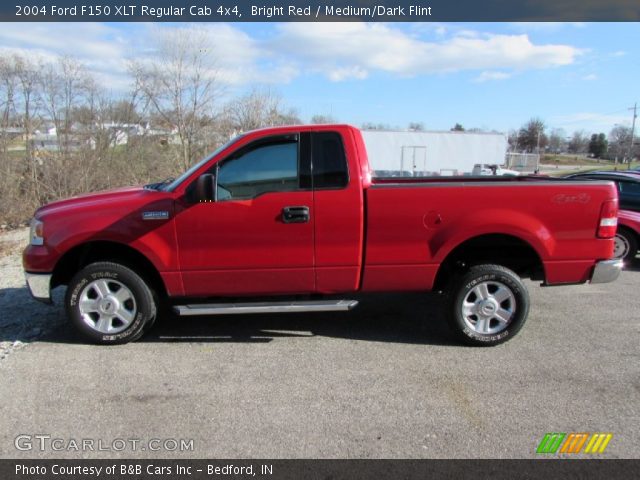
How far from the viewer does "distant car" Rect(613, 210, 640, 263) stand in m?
7.51

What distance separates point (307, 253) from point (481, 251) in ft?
5.86

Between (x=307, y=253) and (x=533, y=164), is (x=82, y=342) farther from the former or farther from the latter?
(x=533, y=164)

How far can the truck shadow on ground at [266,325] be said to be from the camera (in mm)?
4457

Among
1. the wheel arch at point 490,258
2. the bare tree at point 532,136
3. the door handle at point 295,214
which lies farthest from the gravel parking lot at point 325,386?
the bare tree at point 532,136

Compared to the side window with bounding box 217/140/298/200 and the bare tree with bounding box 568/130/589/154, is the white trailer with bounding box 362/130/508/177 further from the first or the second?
the bare tree with bounding box 568/130/589/154

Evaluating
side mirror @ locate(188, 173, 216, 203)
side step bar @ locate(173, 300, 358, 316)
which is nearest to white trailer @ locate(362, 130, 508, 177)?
side step bar @ locate(173, 300, 358, 316)

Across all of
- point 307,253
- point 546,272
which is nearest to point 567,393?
point 546,272

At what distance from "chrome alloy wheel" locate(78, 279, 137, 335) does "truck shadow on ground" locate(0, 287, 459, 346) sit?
348mm

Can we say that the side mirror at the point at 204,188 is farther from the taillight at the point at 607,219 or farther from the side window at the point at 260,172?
the taillight at the point at 607,219

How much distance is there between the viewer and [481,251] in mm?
4438

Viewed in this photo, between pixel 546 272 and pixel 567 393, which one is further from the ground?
pixel 546 272

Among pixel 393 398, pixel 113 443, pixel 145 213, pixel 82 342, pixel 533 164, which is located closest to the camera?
pixel 113 443

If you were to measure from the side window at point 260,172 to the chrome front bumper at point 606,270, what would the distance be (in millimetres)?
2964
